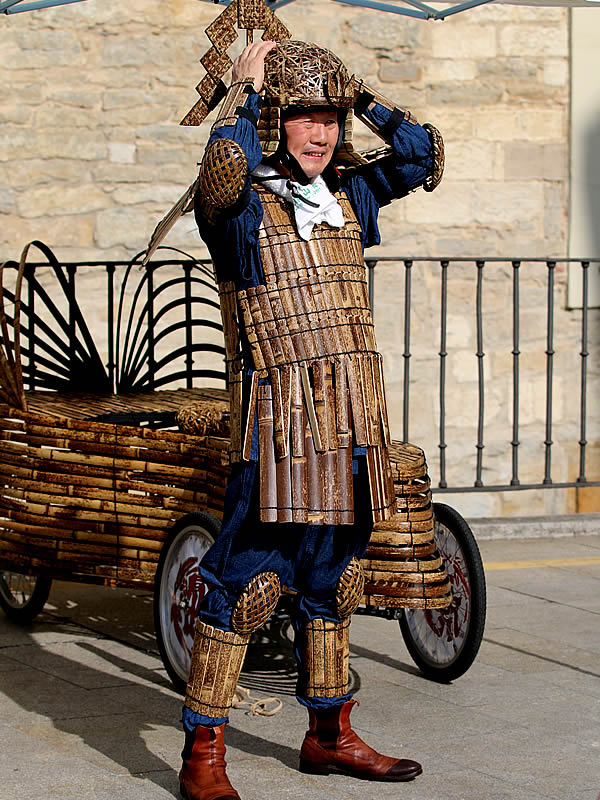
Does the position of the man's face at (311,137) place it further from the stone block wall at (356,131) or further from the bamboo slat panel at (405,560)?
the stone block wall at (356,131)

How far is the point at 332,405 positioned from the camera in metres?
3.69

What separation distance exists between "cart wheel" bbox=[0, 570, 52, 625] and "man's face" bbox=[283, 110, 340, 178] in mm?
2368

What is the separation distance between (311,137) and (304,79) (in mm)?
151

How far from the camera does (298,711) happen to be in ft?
15.1

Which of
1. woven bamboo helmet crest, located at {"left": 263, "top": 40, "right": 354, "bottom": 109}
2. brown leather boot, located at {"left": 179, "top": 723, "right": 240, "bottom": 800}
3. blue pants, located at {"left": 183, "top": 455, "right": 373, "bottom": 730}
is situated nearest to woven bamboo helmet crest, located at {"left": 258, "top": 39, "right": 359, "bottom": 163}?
woven bamboo helmet crest, located at {"left": 263, "top": 40, "right": 354, "bottom": 109}

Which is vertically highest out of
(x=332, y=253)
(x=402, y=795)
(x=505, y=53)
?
(x=505, y=53)

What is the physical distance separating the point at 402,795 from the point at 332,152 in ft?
5.57

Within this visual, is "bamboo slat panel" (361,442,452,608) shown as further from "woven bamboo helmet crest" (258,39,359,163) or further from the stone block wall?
the stone block wall

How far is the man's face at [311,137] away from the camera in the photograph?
12.1ft

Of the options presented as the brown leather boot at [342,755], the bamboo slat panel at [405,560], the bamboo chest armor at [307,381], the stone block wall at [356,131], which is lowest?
the brown leather boot at [342,755]

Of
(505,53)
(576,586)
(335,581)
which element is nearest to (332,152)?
(335,581)

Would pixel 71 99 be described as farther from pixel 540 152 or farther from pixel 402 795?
pixel 402 795

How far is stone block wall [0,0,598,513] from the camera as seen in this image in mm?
9109

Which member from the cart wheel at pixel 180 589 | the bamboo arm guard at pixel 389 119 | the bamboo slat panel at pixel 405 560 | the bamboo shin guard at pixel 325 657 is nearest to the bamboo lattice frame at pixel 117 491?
the bamboo slat panel at pixel 405 560
